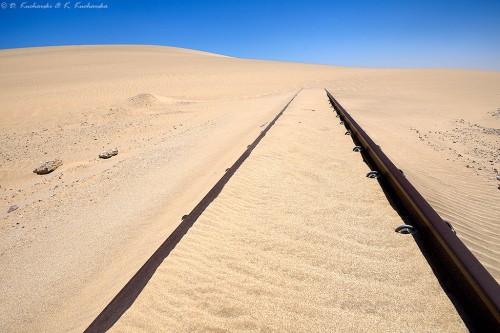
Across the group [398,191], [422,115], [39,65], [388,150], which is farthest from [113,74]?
[398,191]

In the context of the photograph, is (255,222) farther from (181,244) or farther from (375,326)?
(375,326)

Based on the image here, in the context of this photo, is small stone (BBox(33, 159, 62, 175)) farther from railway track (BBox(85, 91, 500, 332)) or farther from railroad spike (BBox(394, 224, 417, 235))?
railroad spike (BBox(394, 224, 417, 235))

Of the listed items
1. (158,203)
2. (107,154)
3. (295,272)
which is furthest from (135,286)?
(107,154)

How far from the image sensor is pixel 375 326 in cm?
193

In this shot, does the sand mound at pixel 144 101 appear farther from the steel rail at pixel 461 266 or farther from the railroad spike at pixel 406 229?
the railroad spike at pixel 406 229

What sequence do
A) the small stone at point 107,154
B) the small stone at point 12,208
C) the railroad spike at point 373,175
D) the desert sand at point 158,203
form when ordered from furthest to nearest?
1. the small stone at point 107,154
2. the small stone at point 12,208
3. the railroad spike at point 373,175
4. the desert sand at point 158,203

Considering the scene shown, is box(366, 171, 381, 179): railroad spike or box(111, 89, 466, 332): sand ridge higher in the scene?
box(366, 171, 381, 179): railroad spike

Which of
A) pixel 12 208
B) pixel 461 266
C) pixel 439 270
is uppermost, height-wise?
pixel 461 266

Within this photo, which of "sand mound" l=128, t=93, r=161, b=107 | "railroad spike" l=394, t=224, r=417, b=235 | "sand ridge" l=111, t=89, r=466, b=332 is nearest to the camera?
"sand ridge" l=111, t=89, r=466, b=332

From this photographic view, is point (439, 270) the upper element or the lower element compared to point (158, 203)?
upper

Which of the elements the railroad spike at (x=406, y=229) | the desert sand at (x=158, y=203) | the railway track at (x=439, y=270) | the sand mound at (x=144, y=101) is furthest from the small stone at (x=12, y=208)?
the sand mound at (x=144, y=101)

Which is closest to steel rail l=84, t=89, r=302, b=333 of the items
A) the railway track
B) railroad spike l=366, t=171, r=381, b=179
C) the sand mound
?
the railway track

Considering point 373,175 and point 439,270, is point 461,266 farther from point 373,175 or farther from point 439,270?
point 373,175

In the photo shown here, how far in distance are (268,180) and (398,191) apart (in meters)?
1.76
